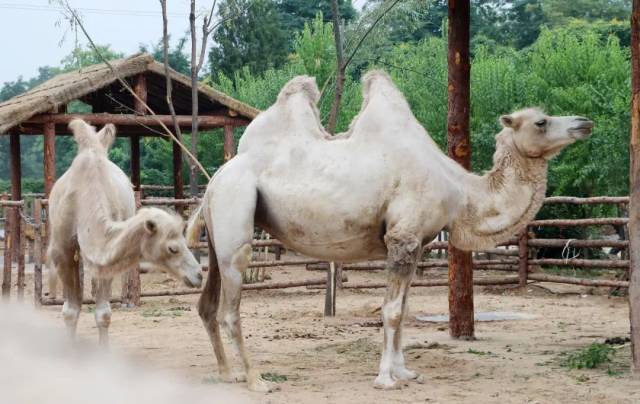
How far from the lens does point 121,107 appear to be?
59.4ft

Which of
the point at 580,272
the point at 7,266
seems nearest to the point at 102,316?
the point at 7,266

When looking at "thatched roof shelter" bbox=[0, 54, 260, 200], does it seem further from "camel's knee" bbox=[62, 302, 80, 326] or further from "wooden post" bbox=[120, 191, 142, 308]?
"camel's knee" bbox=[62, 302, 80, 326]

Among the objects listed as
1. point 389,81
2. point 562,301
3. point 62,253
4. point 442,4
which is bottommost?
point 562,301

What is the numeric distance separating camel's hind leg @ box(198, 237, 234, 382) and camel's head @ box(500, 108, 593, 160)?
7.90 ft

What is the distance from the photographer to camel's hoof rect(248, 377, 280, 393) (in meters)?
6.25

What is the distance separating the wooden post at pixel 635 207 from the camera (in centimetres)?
661

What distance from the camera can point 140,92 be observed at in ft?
53.9

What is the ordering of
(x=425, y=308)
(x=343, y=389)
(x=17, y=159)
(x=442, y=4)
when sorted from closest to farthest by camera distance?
(x=343, y=389)
(x=425, y=308)
(x=17, y=159)
(x=442, y=4)

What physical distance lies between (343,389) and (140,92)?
11105 mm

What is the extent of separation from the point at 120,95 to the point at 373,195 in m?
13.4

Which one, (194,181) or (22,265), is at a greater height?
(194,181)

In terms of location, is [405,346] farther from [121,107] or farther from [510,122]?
[121,107]

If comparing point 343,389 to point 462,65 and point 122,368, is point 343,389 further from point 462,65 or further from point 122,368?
point 462,65

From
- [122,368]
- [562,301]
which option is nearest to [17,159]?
[562,301]
